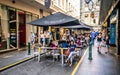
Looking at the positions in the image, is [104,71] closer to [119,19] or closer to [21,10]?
[119,19]

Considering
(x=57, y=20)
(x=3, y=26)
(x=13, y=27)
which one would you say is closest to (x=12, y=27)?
(x=13, y=27)

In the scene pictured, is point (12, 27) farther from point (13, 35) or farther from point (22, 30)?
point (22, 30)

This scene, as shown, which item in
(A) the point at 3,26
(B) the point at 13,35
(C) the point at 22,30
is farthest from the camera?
(C) the point at 22,30

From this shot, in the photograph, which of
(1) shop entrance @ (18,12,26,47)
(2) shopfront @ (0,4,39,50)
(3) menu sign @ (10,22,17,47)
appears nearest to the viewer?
(2) shopfront @ (0,4,39,50)

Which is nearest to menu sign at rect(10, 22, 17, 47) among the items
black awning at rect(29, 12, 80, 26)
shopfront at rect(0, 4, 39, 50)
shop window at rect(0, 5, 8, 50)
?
shopfront at rect(0, 4, 39, 50)

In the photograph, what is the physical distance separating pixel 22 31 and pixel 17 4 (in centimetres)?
347

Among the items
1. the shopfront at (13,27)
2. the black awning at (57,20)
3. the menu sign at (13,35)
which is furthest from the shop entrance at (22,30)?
the black awning at (57,20)

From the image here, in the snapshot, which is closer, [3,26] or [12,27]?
[3,26]

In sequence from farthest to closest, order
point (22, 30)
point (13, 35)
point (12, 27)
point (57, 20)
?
point (22, 30)
point (13, 35)
point (12, 27)
point (57, 20)

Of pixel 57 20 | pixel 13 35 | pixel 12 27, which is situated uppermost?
pixel 57 20

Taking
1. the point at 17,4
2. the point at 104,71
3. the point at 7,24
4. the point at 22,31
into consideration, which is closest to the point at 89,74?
the point at 104,71

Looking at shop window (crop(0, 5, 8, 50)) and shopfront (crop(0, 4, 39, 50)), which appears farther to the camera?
shopfront (crop(0, 4, 39, 50))

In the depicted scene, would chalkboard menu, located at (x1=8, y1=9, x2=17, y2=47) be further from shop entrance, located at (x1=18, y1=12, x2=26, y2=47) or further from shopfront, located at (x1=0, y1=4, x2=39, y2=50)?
shop entrance, located at (x1=18, y1=12, x2=26, y2=47)

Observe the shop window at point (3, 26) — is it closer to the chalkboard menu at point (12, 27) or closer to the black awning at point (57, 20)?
the chalkboard menu at point (12, 27)
